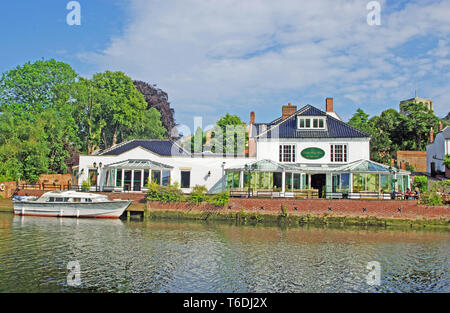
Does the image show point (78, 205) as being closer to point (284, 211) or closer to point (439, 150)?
point (284, 211)

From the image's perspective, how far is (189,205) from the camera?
30.7 metres

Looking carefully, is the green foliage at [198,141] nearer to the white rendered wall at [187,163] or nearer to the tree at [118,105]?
the tree at [118,105]

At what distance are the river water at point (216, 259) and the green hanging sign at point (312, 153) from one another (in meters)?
11.1

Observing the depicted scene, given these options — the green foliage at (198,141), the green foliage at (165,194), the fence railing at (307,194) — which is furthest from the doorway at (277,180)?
the green foliage at (198,141)

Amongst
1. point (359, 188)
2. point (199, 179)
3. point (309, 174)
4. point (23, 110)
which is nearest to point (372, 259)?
point (359, 188)

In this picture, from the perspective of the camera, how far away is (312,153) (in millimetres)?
36375

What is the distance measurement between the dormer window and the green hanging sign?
2521 millimetres

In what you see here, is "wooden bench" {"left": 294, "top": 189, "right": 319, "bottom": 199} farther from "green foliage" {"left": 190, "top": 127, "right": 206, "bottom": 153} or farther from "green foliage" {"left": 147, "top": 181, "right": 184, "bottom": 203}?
"green foliage" {"left": 190, "top": 127, "right": 206, "bottom": 153}

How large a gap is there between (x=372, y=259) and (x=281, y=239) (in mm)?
5819

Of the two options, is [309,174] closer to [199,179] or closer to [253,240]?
[199,179]

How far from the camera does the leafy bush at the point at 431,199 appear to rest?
94.8 ft

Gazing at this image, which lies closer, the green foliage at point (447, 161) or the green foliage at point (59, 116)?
the green foliage at point (59, 116)

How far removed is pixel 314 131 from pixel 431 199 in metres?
12.2
